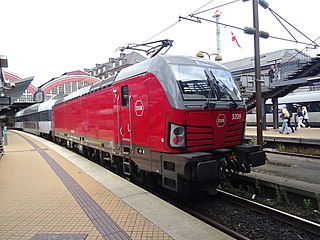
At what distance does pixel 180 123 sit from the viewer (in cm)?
538

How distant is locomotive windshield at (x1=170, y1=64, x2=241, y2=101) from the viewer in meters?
5.73

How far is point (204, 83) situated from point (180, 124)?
4.15 feet

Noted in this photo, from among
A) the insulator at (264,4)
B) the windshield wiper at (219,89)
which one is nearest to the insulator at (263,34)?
the insulator at (264,4)

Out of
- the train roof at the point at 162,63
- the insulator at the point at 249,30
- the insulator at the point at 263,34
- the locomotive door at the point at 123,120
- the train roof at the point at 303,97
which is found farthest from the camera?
the train roof at the point at 303,97

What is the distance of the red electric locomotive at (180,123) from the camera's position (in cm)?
542

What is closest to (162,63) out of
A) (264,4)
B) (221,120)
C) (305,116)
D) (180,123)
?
(180,123)

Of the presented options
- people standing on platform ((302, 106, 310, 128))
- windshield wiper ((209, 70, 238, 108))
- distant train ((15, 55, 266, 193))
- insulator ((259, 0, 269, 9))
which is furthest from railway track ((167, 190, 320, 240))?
people standing on platform ((302, 106, 310, 128))

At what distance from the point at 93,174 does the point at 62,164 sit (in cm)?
264

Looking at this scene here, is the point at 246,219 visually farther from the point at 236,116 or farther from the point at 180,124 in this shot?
the point at 180,124

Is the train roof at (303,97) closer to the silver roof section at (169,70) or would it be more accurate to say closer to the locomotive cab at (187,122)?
the locomotive cab at (187,122)

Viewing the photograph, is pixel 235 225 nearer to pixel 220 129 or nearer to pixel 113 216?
pixel 220 129

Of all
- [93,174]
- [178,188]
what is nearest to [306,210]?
[178,188]

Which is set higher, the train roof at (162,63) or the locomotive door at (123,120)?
the train roof at (162,63)

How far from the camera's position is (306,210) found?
6.12m
